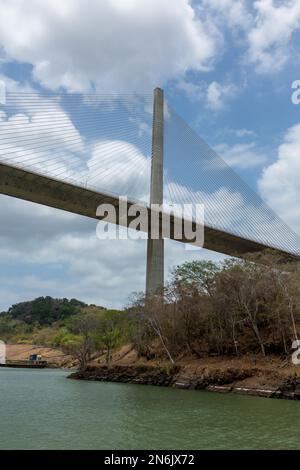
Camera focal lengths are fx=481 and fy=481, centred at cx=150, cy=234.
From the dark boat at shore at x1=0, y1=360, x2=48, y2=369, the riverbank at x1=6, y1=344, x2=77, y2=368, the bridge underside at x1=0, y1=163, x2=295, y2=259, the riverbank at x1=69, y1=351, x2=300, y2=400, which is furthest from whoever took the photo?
the riverbank at x1=6, y1=344, x2=77, y2=368

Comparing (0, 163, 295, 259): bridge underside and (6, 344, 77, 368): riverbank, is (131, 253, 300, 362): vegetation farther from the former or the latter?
(6, 344, 77, 368): riverbank

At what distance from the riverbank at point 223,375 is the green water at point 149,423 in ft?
6.24

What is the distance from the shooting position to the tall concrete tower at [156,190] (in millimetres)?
36266

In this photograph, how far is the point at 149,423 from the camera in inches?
560

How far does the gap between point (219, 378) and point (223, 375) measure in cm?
27

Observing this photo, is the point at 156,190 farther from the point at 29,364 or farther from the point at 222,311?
the point at 29,364

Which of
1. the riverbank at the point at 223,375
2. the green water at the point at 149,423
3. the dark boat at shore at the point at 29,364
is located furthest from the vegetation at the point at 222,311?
the dark boat at shore at the point at 29,364

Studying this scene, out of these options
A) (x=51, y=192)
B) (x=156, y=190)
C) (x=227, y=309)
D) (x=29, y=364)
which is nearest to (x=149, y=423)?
(x=227, y=309)

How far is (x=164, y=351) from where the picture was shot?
36031 millimetres

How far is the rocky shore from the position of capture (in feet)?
72.7

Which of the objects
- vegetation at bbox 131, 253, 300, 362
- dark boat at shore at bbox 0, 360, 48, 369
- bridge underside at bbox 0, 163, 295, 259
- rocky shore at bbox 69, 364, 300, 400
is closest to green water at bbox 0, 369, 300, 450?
rocky shore at bbox 69, 364, 300, 400

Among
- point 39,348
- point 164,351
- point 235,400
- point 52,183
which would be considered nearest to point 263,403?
point 235,400

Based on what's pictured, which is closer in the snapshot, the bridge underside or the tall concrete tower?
the bridge underside
